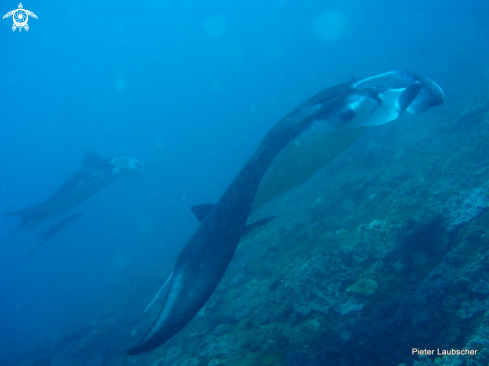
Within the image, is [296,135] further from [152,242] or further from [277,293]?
[152,242]

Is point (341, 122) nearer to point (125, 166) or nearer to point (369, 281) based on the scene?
point (369, 281)

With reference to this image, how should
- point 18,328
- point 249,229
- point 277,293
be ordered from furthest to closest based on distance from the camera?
point 18,328
point 277,293
point 249,229

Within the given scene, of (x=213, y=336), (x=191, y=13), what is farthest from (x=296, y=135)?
(x=191, y=13)

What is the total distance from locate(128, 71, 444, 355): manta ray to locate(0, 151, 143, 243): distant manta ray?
1176 cm

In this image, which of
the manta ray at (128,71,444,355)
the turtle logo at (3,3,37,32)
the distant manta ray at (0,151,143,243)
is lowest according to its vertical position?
the manta ray at (128,71,444,355)

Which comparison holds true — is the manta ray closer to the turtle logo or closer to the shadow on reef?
the shadow on reef

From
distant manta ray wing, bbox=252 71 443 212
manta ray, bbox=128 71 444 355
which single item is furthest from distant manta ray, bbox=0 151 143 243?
distant manta ray wing, bbox=252 71 443 212

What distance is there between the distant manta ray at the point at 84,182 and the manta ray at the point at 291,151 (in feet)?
38.6

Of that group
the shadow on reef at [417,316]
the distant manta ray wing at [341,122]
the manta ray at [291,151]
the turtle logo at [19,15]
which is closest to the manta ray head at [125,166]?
the manta ray at [291,151]

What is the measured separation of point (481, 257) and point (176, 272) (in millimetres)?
3300

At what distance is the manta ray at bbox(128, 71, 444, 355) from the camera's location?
6.97 feet

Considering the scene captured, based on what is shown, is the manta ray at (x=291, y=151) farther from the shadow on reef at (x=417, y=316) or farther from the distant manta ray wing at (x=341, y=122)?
the shadow on reef at (x=417, y=316)

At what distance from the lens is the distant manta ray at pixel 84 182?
13.3m

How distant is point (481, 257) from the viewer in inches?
107
